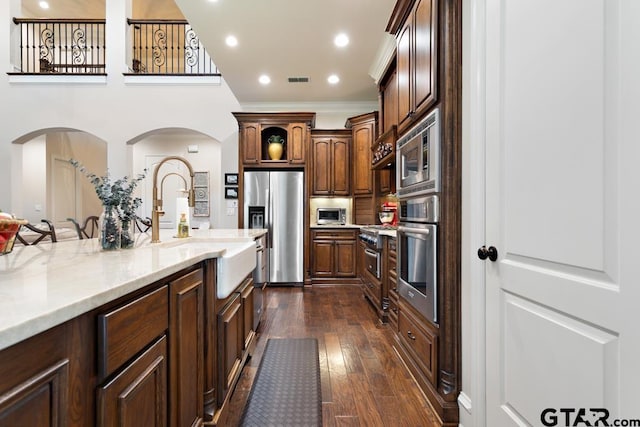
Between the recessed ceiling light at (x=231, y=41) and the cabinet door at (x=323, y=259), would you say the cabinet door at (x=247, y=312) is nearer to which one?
the cabinet door at (x=323, y=259)

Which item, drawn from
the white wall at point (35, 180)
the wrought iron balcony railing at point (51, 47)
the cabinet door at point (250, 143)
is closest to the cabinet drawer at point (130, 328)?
the cabinet door at point (250, 143)

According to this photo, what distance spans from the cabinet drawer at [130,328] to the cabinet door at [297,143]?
415 centimetres

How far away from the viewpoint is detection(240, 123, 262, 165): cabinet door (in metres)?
5.07

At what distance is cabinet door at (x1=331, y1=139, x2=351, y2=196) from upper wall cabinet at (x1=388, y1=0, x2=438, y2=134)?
8.88ft

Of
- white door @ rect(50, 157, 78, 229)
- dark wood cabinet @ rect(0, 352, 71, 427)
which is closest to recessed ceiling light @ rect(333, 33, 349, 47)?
dark wood cabinet @ rect(0, 352, 71, 427)

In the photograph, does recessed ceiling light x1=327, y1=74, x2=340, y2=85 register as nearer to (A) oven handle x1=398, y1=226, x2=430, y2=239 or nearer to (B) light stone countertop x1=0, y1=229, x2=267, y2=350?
(A) oven handle x1=398, y1=226, x2=430, y2=239

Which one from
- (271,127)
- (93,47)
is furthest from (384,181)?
(93,47)

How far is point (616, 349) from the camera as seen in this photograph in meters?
0.86

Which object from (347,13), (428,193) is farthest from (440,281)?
(347,13)

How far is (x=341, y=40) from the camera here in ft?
12.2

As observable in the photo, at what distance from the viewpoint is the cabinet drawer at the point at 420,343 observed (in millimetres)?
1860

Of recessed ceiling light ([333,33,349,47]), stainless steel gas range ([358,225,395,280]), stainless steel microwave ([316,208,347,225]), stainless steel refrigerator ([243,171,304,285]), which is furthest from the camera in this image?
stainless steel microwave ([316,208,347,225])

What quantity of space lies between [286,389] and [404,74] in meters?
2.44

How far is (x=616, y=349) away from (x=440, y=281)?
38.7 inches
